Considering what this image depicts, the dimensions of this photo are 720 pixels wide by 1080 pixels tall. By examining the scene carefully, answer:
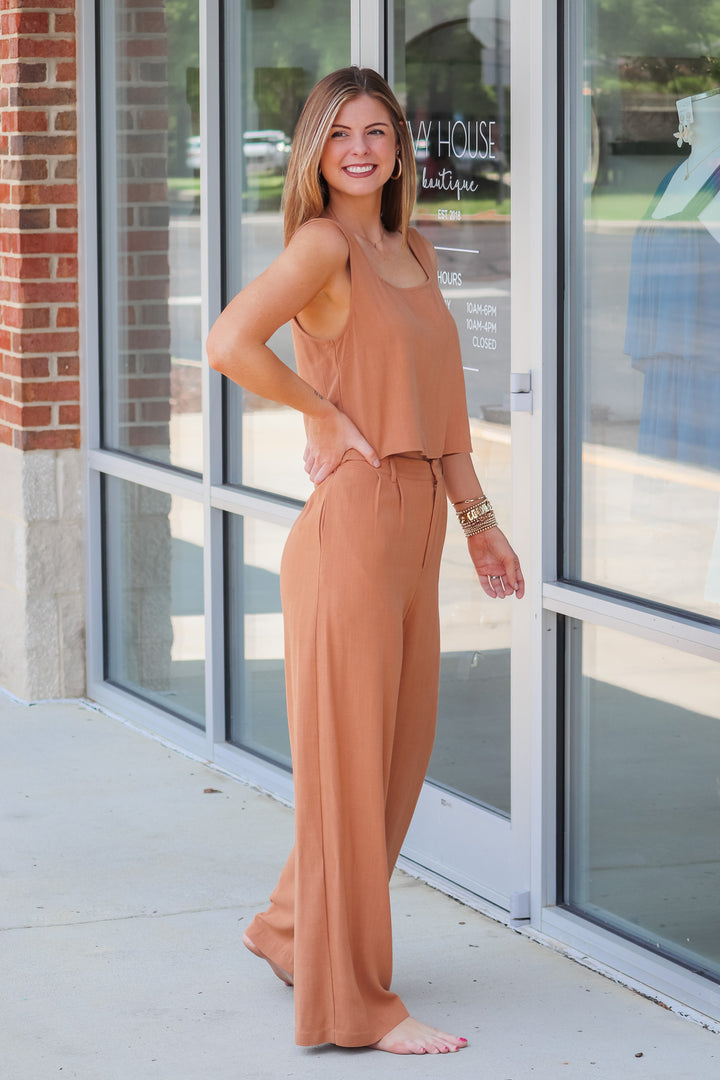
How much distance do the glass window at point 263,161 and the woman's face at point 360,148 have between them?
167 centimetres

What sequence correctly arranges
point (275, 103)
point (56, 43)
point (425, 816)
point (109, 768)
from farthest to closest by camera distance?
1. point (56, 43)
2. point (109, 768)
3. point (275, 103)
4. point (425, 816)

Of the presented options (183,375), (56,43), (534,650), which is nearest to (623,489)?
(534,650)

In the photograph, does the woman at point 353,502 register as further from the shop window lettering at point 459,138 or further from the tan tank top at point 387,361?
the shop window lettering at point 459,138

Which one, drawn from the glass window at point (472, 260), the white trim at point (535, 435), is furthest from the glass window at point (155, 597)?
the white trim at point (535, 435)

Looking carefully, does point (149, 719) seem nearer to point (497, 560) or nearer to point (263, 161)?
point (263, 161)

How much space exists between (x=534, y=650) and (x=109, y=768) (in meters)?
1.97

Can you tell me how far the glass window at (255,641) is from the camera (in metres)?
5.16

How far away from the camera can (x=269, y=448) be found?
5.10 m

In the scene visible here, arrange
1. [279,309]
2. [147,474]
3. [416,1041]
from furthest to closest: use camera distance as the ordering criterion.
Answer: [147,474]
[416,1041]
[279,309]

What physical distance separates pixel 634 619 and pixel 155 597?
2.68 meters

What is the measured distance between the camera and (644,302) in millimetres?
3510

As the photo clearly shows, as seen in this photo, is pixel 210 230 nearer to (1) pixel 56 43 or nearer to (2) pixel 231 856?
(1) pixel 56 43

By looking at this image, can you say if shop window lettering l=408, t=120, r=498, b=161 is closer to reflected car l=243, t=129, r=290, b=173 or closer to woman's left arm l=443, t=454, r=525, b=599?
reflected car l=243, t=129, r=290, b=173

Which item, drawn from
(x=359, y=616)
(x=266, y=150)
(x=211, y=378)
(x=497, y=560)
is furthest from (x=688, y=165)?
(x=211, y=378)
